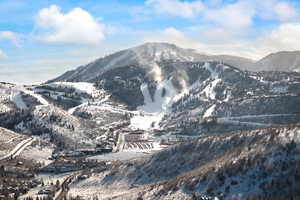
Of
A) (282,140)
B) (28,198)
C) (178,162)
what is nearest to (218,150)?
(178,162)

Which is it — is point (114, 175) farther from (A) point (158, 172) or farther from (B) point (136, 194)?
(B) point (136, 194)

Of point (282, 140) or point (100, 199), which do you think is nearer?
point (282, 140)

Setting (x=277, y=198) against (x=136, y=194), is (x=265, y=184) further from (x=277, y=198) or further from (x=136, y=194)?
(x=136, y=194)

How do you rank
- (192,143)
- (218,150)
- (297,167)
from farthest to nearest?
(192,143) < (218,150) < (297,167)

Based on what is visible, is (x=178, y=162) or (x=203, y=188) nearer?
(x=203, y=188)

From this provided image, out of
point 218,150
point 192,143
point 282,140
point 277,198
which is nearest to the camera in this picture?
point 277,198

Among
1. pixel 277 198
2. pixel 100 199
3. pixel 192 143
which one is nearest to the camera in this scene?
pixel 277 198

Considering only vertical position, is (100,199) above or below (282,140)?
below

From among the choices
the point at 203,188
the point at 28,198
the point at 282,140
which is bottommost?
the point at 28,198

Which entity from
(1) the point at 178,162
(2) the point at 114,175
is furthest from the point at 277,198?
(2) the point at 114,175
